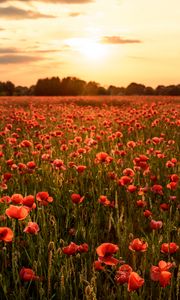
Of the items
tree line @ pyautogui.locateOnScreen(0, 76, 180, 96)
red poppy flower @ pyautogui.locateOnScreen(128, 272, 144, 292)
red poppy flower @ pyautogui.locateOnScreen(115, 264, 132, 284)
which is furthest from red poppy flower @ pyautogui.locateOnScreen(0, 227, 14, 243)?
tree line @ pyautogui.locateOnScreen(0, 76, 180, 96)

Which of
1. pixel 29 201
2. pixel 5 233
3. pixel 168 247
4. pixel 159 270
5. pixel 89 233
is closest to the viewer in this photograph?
pixel 159 270

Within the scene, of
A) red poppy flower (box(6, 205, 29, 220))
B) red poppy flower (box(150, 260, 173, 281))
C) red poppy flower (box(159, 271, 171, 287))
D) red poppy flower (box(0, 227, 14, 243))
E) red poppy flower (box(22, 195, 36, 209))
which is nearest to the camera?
red poppy flower (box(159, 271, 171, 287))

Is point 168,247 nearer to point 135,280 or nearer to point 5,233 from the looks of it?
point 135,280

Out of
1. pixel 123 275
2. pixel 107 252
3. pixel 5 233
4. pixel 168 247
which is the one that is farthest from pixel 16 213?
pixel 168 247

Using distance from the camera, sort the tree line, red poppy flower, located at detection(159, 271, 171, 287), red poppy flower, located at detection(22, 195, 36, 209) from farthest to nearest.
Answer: the tree line
red poppy flower, located at detection(22, 195, 36, 209)
red poppy flower, located at detection(159, 271, 171, 287)

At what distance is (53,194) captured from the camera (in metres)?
4.41

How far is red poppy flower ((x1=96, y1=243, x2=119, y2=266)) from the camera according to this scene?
2205 mm

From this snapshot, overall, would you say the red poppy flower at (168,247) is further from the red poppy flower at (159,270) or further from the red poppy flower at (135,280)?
the red poppy flower at (135,280)

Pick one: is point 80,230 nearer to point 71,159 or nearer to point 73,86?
point 71,159

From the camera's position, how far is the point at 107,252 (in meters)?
2.25

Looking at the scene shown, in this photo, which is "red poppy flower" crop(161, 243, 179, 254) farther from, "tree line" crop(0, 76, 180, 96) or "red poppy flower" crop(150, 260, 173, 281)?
"tree line" crop(0, 76, 180, 96)

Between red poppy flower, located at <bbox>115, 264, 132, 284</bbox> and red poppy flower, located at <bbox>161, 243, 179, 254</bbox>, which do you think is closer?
red poppy flower, located at <bbox>115, 264, 132, 284</bbox>

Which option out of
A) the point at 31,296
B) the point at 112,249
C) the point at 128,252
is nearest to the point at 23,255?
the point at 31,296

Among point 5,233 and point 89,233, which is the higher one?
point 5,233
